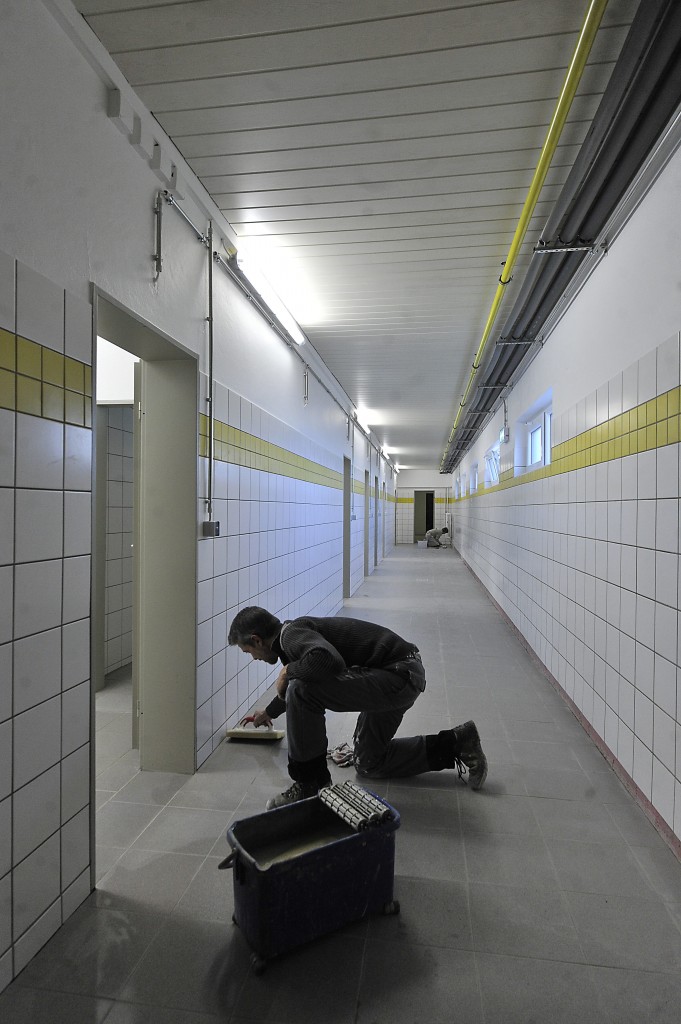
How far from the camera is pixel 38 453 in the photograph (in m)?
1.61

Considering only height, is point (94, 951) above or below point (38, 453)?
below

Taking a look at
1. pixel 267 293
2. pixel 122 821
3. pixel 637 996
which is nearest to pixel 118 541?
pixel 267 293

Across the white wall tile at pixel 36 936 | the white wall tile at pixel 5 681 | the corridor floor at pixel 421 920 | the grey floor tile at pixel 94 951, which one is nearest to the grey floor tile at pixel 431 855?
the corridor floor at pixel 421 920

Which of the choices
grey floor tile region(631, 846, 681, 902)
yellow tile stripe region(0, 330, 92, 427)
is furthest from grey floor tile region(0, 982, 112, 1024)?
grey floor tile region(631, 846, 681, 902)

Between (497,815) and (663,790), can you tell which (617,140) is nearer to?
(663,790)

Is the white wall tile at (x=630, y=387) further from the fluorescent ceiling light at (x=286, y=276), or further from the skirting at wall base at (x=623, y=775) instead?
the fluorescent ceiling light at (x=286, y=276)

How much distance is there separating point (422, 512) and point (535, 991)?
21.4m

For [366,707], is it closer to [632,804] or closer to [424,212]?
[632,804]

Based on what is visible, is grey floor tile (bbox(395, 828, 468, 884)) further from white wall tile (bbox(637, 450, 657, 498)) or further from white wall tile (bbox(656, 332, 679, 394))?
white wall tile (bbox(656, 332, 679, 394))

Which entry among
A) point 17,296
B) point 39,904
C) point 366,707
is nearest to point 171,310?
point 17,296

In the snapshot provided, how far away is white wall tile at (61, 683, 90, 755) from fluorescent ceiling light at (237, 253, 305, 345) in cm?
243

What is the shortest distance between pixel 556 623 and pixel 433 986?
115 inches

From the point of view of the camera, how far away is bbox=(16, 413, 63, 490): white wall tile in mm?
1536

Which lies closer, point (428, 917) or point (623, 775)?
point (428, 917)
